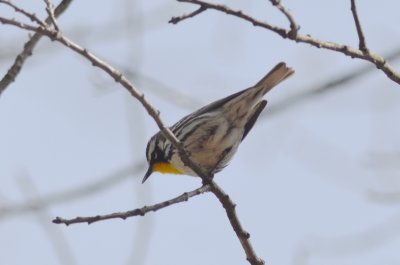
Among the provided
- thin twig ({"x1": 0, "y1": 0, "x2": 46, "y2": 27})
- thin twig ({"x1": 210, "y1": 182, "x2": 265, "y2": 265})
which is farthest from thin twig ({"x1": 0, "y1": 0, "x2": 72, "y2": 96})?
thin twig ({"x1": 210, "y1": 182, "x2": 265, "y2": 265})

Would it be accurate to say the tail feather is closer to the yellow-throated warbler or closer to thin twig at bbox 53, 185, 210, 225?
the yellow-throated warbler

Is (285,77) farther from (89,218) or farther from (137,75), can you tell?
(89,218)

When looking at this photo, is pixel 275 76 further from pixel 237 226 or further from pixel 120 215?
pixel 120 215

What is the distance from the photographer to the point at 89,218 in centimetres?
313

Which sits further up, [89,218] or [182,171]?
[182,171]

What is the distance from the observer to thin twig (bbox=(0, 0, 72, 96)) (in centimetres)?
379

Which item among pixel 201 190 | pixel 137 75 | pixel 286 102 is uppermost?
pixel 137 75

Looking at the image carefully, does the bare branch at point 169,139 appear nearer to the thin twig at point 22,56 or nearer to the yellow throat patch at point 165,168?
the thin twig at point 22,56

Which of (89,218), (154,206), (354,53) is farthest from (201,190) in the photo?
(354,53)

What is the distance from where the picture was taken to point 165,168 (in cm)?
559

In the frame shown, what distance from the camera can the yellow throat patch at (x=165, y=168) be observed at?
18.2ft

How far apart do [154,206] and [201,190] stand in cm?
47

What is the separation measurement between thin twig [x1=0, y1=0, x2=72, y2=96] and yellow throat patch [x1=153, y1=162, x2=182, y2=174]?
1.86 meters


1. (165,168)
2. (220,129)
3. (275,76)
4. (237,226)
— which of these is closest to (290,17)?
(237,226)
